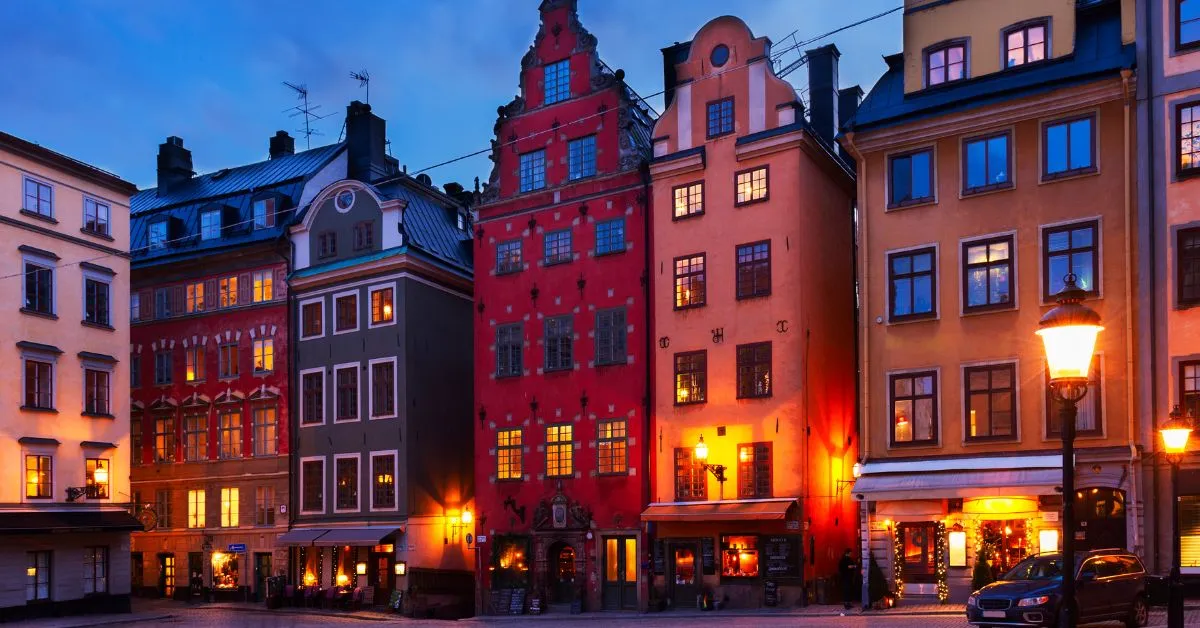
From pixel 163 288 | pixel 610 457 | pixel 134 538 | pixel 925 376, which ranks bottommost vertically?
pixel 134 538

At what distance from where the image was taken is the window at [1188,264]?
30.9m

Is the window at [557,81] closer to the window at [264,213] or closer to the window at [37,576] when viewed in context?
the window at [264,213]

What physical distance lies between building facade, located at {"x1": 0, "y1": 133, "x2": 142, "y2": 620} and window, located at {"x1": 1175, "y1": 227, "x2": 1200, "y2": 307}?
34372 mm

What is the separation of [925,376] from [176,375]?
31334 millimetres

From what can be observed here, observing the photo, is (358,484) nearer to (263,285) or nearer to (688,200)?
(263,285)

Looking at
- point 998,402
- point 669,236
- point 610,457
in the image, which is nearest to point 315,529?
point 610,457

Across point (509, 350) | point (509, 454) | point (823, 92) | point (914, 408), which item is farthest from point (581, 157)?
point (914, 408)

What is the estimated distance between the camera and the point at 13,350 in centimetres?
4206

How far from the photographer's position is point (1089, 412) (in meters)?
32.1

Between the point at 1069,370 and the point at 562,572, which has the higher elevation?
the point at 1069,370

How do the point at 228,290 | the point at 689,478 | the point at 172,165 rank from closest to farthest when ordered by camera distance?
the point at 689,478
the point at 228,290
the point at 172,165

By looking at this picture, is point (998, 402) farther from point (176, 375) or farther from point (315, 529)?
point (176, 375)

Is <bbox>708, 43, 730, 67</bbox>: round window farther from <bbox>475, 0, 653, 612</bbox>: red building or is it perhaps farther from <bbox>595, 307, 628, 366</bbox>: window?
<bbox>595, 307, 628, 366</bbox>: window

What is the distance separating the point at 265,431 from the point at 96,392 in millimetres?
6565
